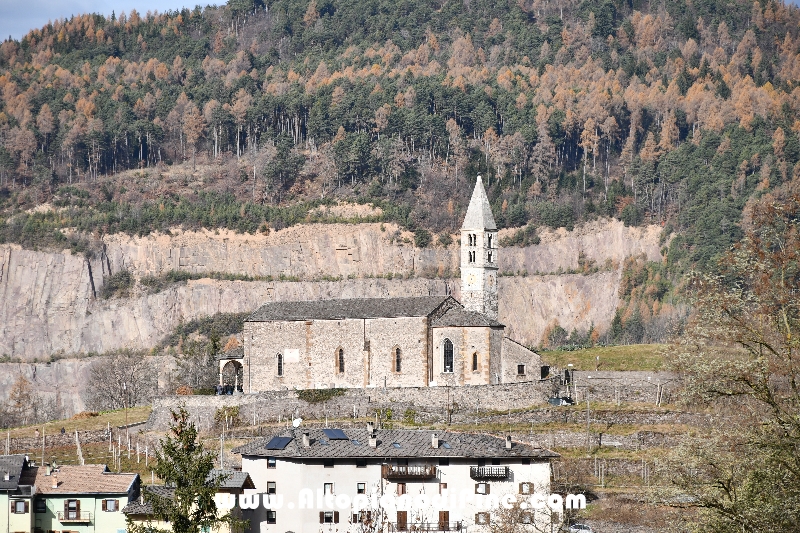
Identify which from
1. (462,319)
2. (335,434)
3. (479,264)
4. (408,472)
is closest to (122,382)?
(479,264)

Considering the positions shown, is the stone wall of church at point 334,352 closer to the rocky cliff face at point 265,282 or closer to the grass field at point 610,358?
the grass field at point 610,358

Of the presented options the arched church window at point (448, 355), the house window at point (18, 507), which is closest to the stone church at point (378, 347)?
the arched church window at point (448, 355)

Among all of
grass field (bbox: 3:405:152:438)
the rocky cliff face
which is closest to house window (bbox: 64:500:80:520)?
grass field (bbox: 3:405:152:438)

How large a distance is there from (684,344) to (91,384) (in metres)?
92.8

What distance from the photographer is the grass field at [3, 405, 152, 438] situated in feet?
321

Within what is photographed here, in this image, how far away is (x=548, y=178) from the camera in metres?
187

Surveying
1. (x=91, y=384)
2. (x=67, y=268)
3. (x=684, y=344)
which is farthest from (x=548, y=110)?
(x=684, y=344)

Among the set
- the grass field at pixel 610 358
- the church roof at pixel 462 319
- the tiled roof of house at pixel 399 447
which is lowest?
the tiled roof of house at pixel 399 447

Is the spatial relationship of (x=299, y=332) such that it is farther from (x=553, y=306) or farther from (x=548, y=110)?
(x=548, y=110)

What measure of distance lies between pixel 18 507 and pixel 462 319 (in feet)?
122

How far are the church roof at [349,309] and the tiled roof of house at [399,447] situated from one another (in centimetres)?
2484

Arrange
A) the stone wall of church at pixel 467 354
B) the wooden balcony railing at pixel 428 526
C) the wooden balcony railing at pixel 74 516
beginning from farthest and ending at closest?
the stone wall of church at pixel 467 354, the wooden balcony railing at pixel 74 516, the wooden balcony railing at pixel 428 526

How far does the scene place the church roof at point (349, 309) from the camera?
325ft

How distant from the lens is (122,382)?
12481 centimetres
